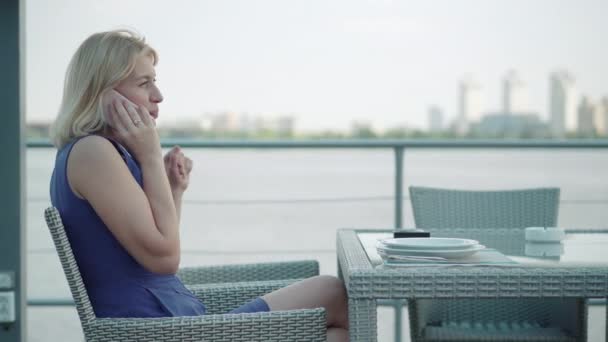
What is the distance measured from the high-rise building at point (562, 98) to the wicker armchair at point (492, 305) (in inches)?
674

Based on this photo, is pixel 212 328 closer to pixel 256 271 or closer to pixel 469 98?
pixel 256 271

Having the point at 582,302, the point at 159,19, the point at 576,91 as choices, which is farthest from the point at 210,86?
the point at 582,302

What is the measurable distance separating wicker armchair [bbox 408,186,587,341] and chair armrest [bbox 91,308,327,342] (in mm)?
849

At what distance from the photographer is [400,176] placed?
362 centimetres

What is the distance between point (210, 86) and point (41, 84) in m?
7.25

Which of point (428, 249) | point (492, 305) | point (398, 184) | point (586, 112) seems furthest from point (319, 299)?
point (586, 112)

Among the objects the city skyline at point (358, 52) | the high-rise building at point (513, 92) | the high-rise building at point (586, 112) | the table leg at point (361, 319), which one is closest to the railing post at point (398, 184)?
the table leg at point (361, 319)

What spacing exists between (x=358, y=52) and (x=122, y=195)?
19.5m

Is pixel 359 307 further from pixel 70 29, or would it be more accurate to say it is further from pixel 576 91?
pixel 576 91

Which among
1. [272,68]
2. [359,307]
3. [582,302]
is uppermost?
→ [272,68]

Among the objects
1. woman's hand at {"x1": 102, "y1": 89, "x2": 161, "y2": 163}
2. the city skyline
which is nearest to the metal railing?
woman's hand at {"x1": 102, "y1": 89, "x2": 161, "y2": 163}

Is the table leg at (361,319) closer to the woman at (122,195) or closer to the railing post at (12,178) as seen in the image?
the woman at (122,195)

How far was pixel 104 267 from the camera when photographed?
1.82 meters

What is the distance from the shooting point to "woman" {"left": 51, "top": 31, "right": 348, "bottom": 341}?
1.73 m
